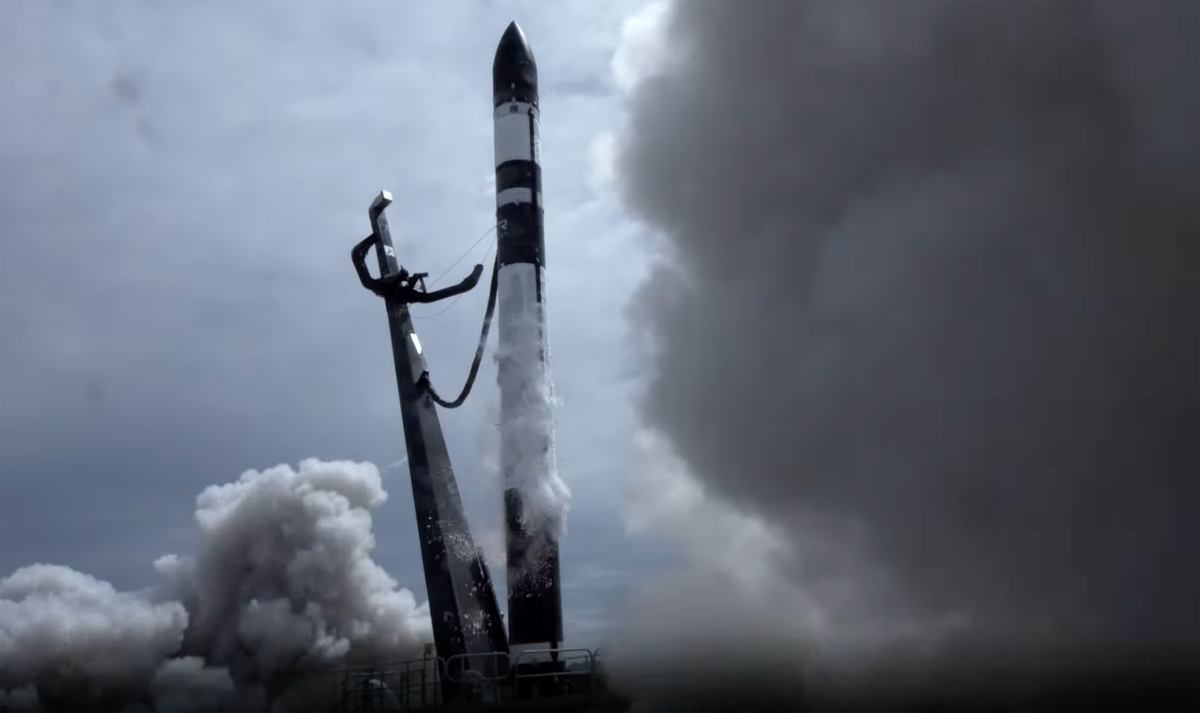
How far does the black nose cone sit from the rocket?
3 centimetres

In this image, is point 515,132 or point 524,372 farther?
point 515,132

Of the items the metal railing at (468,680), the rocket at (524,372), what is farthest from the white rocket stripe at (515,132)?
the metal railing at (468,680)

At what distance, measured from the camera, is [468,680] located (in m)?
22.4

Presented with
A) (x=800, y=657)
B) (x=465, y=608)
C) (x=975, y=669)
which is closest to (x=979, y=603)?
(x=975, y=669)

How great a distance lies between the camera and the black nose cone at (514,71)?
27.3 metres

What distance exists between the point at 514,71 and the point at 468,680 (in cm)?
1454

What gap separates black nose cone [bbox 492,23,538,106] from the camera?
27312 millimetres

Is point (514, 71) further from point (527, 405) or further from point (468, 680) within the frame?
point (468, 680)

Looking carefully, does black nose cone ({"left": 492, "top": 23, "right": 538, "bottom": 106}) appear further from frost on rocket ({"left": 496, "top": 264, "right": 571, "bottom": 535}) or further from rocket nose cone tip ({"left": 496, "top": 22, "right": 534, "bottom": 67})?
frost on rocket ({"left": 496, "top": 264, "right": 571, "bottom": 535})

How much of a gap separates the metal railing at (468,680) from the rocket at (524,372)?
2.15 feet

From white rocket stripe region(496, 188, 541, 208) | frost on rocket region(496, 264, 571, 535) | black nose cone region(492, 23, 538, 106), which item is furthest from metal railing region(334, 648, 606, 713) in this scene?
black nose cone region(492, 23, 538, 106)

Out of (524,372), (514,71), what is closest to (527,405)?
(524,372)

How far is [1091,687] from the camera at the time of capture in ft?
56.0

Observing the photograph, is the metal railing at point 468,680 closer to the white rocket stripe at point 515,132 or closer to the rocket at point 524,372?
the rocket at point 524,372
